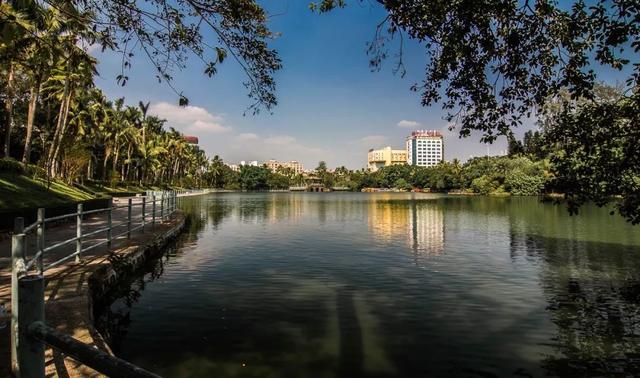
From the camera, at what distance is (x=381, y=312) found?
34.7ft

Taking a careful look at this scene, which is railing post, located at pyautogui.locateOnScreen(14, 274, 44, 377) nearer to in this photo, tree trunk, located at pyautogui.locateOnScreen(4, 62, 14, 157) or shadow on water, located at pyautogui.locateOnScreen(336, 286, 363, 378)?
shadow on water, located at pyautogui.locateOnScreen(336, 286, 363, 378)

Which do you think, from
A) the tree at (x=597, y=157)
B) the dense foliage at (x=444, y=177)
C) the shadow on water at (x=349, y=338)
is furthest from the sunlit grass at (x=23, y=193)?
the dense foliage at (x=444, y=177)

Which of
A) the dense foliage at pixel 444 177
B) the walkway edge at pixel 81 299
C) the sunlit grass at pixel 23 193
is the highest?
the dense foliage at pixel 444 177

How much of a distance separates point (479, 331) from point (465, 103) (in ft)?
15.9

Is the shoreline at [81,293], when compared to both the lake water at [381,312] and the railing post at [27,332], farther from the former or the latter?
the railing post at [27,332]

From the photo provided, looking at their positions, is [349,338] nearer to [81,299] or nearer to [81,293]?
[81,299]

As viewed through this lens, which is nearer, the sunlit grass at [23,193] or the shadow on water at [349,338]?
the shadow on water at [349,338]

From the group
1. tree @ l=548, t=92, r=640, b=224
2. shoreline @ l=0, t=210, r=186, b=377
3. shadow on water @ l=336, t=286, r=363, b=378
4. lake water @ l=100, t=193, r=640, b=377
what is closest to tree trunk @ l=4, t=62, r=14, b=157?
lake water @ l=100, t=193, r=640, b=377

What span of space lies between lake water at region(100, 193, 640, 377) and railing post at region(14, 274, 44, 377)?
5.11m

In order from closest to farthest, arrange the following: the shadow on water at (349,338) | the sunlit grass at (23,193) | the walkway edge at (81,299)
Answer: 1. the walkway edge at (81,299)
2. the shadow on water at (349,338)
3. the sunlit grass at (23,193)

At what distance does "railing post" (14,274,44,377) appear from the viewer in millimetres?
2312

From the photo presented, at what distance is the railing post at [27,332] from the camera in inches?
91.0

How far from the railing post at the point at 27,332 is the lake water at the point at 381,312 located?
511 cm

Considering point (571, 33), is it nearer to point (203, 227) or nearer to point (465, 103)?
point (465, 103)
